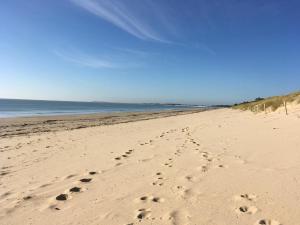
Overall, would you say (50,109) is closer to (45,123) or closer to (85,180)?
(45,123)

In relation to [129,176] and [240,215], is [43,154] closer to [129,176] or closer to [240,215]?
[129,176]

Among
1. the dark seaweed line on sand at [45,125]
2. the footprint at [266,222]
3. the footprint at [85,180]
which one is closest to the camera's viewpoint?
the footprint at [266,222]

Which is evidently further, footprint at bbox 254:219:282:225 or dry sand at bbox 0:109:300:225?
dry sand at bbox 0:109:300:225

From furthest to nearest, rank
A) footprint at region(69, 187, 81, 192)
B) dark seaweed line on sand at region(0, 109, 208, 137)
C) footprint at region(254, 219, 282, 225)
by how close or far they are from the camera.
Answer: dark seaweed line on sand at region(0, 109, 208, 137)
footprint at region(69, 187, 81, 192)
footprint at region(254, 219, 282, 225)

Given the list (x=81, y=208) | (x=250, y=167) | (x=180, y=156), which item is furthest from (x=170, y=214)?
(x=180, y=156)

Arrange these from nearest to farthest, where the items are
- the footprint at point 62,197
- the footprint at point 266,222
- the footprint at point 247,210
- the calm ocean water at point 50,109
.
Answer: the footprint at point 266,222 < the footprint at point 247,210 < the footprint at point 62,197 < the calm ocean water at point 50,109

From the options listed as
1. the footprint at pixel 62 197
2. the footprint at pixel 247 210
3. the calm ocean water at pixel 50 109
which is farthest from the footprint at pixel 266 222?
the calm ocean water at pixel 50 109

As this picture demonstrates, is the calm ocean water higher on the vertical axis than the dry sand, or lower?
lower

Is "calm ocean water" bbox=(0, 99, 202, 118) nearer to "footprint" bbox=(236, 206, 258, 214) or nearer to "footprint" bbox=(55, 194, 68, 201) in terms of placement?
"footprint" bbox=(55, 194, 68, 201)

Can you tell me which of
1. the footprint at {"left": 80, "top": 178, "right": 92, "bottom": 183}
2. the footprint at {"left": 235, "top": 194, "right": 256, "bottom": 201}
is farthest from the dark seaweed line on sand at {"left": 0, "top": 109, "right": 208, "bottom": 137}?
the footprint at {"left": 235, "top": 194, "right": 256, "bottom": 201}

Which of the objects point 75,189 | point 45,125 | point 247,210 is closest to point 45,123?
point 45,125

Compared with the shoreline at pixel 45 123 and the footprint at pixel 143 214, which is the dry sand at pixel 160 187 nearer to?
the footprint at pixel 143 214

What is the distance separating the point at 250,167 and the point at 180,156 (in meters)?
2.26

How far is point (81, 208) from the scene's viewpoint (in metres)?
4.68
